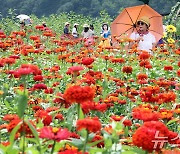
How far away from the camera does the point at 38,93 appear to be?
3598 mm

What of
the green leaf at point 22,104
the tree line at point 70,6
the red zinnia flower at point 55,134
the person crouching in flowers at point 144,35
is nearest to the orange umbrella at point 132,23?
the person crouching in flowers at point 144,35

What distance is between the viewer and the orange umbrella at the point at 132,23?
7.21 m

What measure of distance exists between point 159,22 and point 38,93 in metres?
4.23

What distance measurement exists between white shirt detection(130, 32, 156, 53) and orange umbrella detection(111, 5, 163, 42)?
0.91 ft

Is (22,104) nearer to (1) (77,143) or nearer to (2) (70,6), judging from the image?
(1) (77,143)

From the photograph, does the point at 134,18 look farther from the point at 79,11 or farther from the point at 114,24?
the point at 79,11

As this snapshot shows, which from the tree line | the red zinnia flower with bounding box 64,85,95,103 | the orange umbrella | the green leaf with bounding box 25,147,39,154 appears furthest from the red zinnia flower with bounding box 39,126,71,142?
the tree line

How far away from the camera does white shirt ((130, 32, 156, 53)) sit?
6.68 metres

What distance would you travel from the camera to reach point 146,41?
6723 millimetres

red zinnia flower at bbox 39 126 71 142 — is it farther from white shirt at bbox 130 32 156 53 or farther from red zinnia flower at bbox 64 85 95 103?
white shirt at bbox 130 32 156 53

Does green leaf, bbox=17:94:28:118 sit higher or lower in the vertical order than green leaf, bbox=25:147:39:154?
higher

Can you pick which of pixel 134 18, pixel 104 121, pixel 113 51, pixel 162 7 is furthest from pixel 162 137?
pixel 162 7

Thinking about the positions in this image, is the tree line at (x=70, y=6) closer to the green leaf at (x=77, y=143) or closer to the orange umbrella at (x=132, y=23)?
the orange umbrella at (x=132, y=23)

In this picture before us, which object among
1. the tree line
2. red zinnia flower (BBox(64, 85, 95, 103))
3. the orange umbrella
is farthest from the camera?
the tree line
